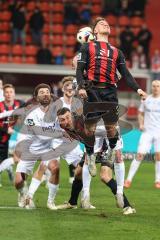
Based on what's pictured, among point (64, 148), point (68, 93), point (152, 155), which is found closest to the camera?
point (64, 148)

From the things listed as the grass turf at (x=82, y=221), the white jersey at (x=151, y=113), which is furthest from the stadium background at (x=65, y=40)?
the grass turf at (x=82, y=221)

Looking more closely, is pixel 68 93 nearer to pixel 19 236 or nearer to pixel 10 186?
pixel 10 186

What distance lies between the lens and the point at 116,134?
1071 cm

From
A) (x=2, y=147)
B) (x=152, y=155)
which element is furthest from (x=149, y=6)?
(x=2, y=147)

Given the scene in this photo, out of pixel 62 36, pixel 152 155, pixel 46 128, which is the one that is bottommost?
pixel 152 155

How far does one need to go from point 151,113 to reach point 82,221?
6578 millimetres

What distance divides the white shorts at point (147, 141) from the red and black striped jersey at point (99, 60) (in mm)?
5286

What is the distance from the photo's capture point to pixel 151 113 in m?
16.5

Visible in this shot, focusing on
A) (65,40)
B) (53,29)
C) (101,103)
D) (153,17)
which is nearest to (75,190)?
(101,103)

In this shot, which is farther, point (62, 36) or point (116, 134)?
point (62, 36)

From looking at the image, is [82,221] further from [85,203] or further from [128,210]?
[85,203]

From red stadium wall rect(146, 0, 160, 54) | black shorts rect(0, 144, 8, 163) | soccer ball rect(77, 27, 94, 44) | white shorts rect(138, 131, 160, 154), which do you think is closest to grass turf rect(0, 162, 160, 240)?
black shorts rect(0, 144, 8, 163)

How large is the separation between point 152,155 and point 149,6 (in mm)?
10261

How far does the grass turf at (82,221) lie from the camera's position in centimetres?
927
